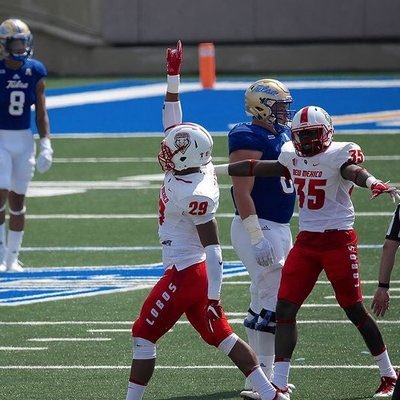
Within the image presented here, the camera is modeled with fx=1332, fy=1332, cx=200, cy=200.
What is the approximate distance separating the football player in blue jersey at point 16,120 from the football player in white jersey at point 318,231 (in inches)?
186

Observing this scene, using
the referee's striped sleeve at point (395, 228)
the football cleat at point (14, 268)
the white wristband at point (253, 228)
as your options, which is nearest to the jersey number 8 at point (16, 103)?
the football cleat at point (14, 268)

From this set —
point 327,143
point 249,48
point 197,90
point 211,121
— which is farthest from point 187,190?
point 249,48

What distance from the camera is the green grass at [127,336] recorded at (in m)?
7.47

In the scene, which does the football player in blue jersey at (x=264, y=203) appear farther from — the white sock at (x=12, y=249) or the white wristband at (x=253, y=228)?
the white sock at (x=12, y=249)

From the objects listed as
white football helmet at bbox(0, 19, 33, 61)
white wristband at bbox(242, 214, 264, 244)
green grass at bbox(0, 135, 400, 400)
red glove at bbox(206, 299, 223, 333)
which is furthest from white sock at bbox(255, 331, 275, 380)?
white football helmet at bbox(0, 19, 33, 61)

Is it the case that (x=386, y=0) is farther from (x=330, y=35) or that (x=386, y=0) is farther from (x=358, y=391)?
(x=358, y=391)

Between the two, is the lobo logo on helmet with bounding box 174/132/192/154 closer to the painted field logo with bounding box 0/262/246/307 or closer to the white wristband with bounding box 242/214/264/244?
the white wristband with bounding box 242/214/264/244

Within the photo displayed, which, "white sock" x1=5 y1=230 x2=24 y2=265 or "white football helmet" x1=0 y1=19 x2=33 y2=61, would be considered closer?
"white football helmet" x1=0 y1=19 x2=33 y2=61

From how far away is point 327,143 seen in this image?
7.04 meters

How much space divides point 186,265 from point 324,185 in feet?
2.84

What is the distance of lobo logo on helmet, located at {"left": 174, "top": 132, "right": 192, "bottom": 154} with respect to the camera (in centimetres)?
674

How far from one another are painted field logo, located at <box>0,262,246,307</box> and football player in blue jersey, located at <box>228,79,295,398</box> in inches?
121

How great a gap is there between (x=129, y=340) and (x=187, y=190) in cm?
235

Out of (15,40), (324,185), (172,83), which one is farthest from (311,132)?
(15,40)
